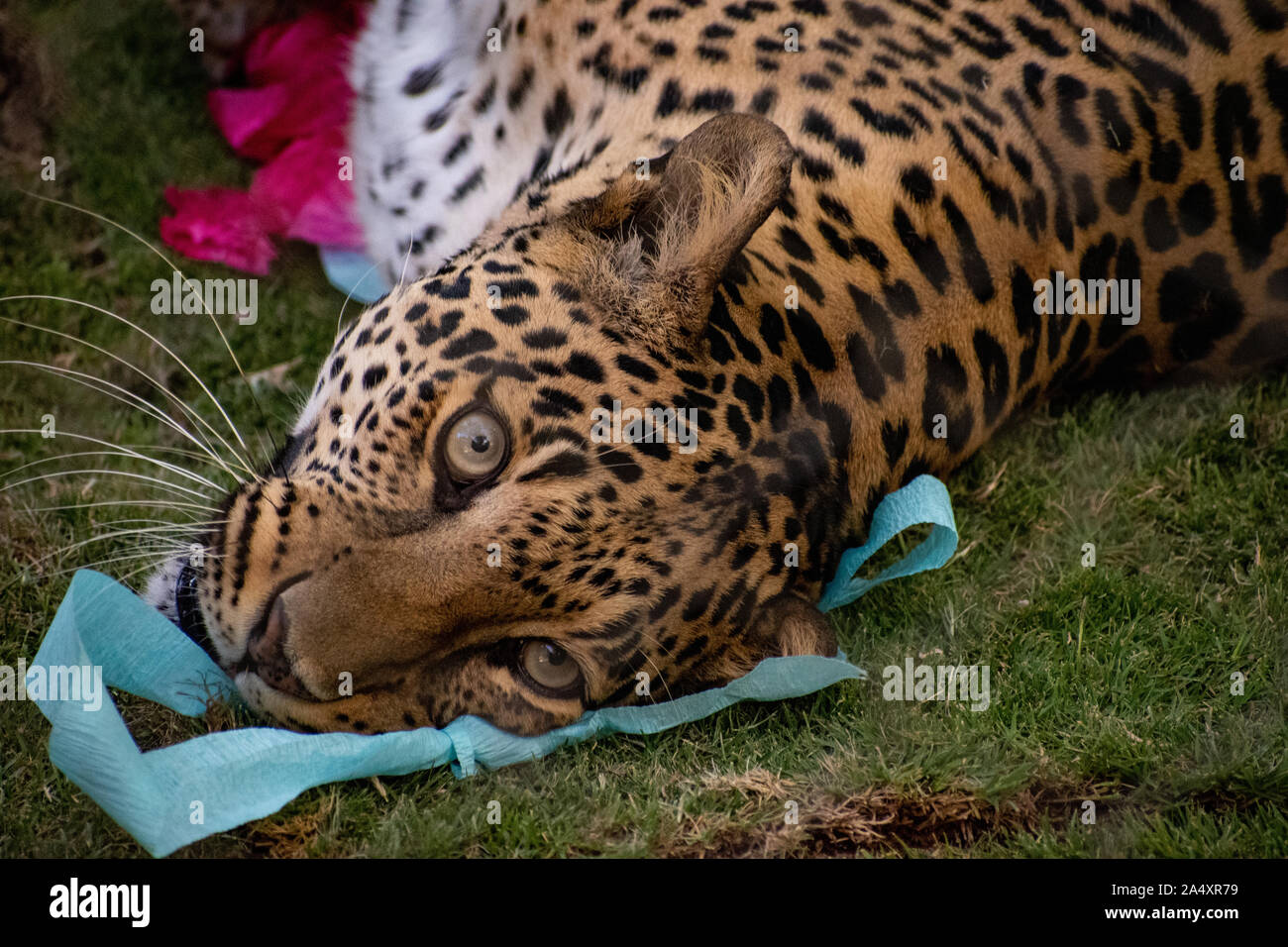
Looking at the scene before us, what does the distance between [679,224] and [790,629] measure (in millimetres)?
1153

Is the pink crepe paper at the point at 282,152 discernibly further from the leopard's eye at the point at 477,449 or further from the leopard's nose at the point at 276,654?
the leopard's nose at the point at 276,654

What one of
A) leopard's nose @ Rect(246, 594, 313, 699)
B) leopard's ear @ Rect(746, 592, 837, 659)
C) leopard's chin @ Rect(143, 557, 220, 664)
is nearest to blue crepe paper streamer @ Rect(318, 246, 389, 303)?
leopard's chin @ Rect(143, 557, 220, 664)

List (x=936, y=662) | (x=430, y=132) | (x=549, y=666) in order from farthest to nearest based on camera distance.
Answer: (x=430, y=132)
(x=936, y=662)
(x=549, y=666)

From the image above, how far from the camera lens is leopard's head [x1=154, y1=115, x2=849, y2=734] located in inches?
131

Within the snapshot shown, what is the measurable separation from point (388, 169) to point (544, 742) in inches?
109

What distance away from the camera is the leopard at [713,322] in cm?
339

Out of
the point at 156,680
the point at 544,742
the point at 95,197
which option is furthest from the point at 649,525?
the point at 95,197

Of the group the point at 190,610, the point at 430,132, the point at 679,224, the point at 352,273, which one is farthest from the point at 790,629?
the point at 352,273

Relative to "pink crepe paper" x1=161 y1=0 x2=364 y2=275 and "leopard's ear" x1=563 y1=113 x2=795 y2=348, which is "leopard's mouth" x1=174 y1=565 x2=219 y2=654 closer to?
"leopard's ear" x1=563 y1=113 x2=795 y2=348

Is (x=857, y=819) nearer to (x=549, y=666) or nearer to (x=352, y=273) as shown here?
(x=549, y=666)

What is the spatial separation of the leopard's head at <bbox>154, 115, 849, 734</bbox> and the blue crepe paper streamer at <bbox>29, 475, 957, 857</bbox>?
6 cm

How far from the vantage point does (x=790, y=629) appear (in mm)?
3699

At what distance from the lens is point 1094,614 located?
4406mm

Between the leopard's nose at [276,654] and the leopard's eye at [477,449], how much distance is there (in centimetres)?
55
